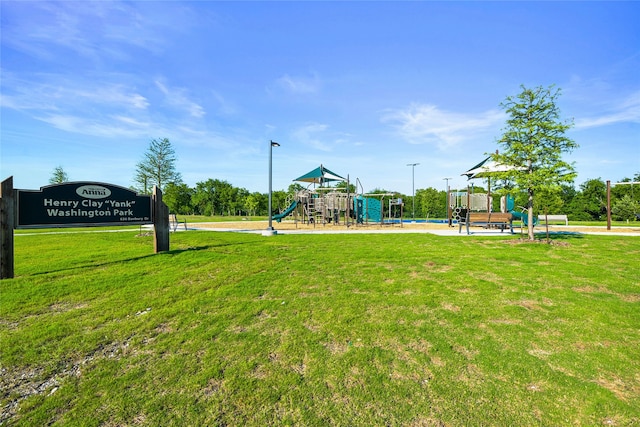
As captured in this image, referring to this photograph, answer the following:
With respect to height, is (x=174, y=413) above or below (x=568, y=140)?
below

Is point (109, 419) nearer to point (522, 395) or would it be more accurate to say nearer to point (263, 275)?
point (522, 395)

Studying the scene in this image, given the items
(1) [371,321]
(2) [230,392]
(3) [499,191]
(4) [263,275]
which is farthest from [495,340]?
(3) [499,191]

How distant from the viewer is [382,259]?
30.0ft

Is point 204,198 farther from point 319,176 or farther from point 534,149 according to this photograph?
point 534,149

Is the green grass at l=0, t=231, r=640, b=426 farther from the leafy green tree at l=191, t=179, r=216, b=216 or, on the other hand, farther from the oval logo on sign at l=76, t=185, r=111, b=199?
the leafy green tree at l=191, t=179, r=216, b=216

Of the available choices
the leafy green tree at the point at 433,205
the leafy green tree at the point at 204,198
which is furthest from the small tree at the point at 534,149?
the leafy green tree at the point at 204,198

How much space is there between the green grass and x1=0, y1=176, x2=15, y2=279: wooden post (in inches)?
14.0

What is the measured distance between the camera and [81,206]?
893 centimetres

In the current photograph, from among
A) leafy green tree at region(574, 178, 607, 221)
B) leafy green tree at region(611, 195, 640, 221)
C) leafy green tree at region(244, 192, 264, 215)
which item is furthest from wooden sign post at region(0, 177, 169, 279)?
leafy green tree at region(244, 192, 264, 215)

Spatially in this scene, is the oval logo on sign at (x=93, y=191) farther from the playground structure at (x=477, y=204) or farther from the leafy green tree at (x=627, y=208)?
the leafy green tree at (x=627, y=208)

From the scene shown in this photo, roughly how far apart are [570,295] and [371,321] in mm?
4054

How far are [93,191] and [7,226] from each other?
2178mm

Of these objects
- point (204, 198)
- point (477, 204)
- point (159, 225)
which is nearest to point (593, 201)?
point (477, 204)

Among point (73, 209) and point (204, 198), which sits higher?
point (204, 198)
